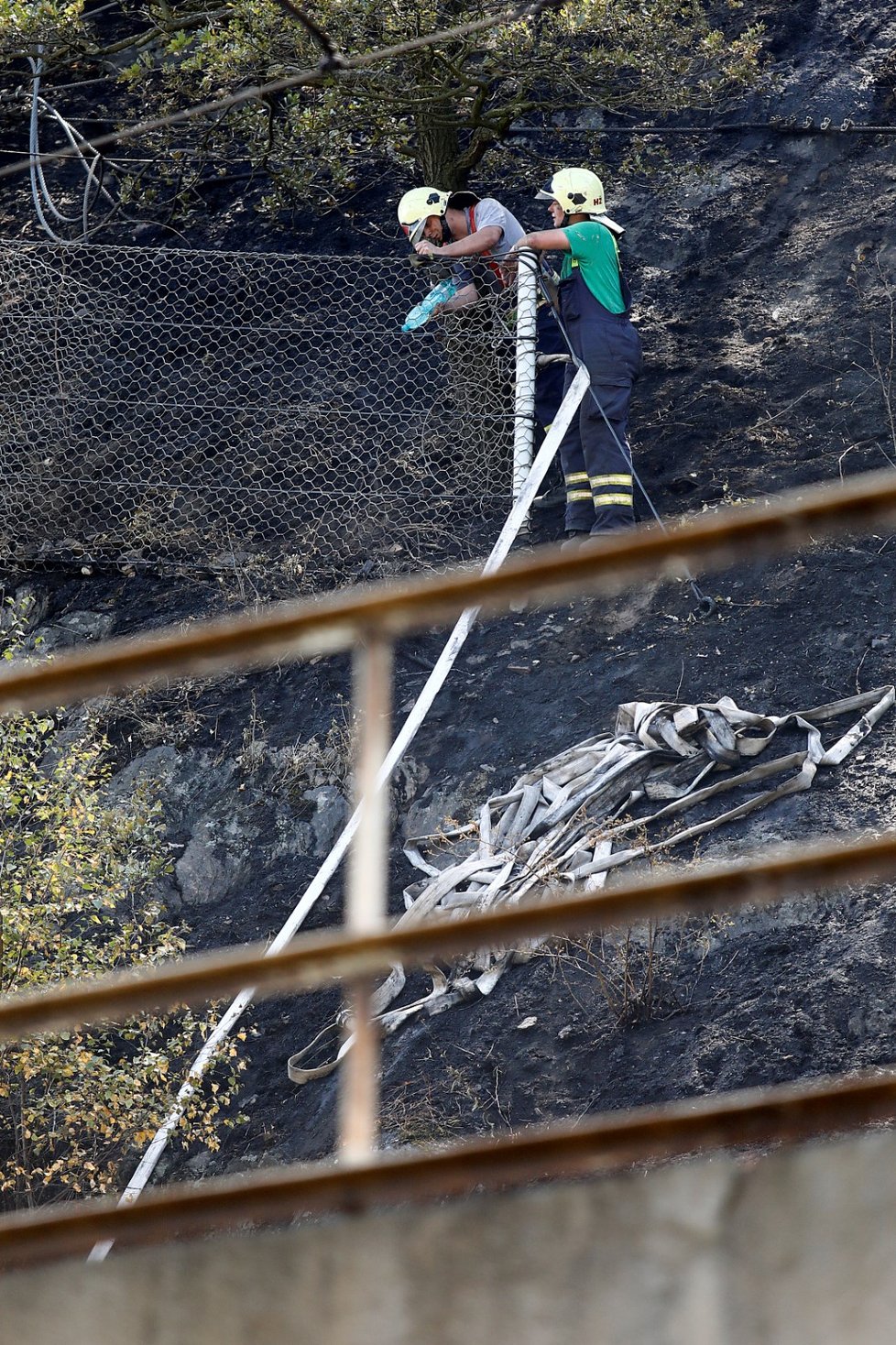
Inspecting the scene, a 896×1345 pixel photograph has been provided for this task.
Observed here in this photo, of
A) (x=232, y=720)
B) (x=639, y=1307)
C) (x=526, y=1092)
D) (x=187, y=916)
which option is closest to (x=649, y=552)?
(x=639, y=1307)

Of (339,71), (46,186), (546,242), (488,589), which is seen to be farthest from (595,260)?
(488,589)

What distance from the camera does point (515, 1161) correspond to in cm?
178

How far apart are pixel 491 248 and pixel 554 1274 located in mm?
8086

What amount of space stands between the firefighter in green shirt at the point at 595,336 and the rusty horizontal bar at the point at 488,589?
22.3ft

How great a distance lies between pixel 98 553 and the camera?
10688mm

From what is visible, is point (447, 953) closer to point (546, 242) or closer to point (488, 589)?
point (488, 589)

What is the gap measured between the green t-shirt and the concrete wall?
7.60m

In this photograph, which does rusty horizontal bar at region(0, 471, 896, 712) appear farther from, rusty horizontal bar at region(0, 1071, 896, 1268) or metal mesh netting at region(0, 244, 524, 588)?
metal mesh netting at region(0, 244, 524, 588)

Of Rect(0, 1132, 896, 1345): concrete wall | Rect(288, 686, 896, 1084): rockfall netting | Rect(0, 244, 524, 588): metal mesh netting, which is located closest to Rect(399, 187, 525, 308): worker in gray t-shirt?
Rect(0, 244, 524, 588): metal mesh netting

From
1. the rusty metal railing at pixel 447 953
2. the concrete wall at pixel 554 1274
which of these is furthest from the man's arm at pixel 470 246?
the concrete wall at pixel 554 1274

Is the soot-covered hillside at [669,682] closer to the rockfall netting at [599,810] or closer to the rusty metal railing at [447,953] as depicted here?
the rockfall netting at [599,810]

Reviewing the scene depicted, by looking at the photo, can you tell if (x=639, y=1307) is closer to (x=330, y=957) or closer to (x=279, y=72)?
(x=330, y=957)

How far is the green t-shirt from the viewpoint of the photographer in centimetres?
892

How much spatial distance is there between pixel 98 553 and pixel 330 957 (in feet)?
30.0
